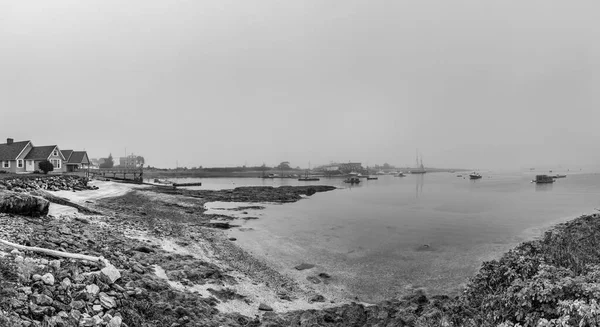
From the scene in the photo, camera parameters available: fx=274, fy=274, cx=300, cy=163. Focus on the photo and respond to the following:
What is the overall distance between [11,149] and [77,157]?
13.2 metres

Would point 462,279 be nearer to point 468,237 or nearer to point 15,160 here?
point 468,237

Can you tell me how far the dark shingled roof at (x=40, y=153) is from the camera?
46531 mm

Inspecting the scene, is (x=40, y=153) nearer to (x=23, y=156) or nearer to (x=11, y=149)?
(x=23, y=156)

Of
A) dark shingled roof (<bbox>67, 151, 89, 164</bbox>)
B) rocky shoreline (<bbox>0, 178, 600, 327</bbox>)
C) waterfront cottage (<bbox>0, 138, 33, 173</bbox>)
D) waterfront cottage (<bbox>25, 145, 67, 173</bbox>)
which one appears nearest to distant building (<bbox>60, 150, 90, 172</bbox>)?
dark shingled roof (<bbox>67, 151, 89, 164</bbox>)

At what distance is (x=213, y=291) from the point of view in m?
9.75

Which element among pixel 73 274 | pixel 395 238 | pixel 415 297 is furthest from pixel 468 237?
pixel 73 274

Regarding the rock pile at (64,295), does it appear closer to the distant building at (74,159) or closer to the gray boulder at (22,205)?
the gray boulder at (22,205)

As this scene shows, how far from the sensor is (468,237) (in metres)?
23.0

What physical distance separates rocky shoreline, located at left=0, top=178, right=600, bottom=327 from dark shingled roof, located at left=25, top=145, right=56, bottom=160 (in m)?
46.1

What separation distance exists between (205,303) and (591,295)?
9237 mm

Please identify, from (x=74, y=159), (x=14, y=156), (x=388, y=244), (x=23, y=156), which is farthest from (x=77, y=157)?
(x=388, y=244)

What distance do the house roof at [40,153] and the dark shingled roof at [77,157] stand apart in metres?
9.36

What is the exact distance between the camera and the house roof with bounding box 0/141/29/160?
4428cm

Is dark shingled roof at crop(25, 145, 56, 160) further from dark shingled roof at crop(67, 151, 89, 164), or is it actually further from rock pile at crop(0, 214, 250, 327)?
rock pile at crop(0, 214, 250, 327)
